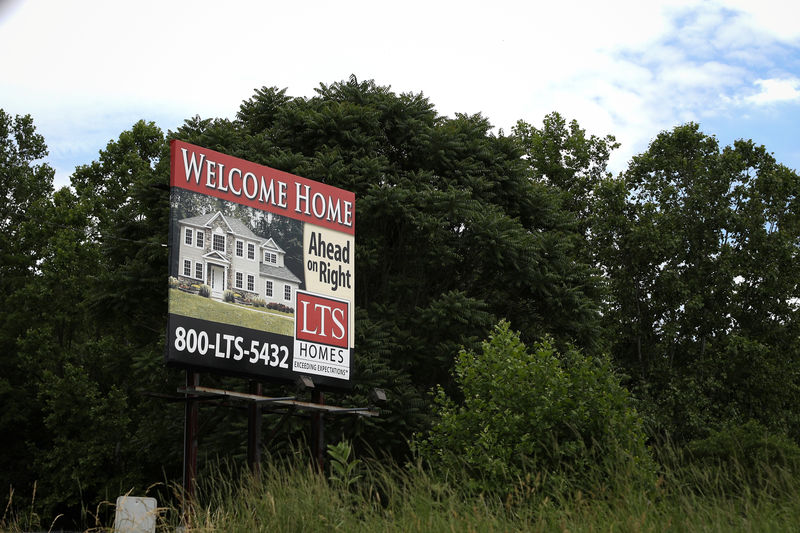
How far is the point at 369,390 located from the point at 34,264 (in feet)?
82.9

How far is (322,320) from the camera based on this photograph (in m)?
17.9

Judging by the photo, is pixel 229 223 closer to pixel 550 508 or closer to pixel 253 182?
pixel 253 182

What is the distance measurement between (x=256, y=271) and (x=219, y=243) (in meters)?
0.94

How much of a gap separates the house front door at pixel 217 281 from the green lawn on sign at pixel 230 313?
0.14m

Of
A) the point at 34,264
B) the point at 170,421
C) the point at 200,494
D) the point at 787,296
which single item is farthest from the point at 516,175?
the point at 34,264

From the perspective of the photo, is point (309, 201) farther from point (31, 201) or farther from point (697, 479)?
point (31, 201)

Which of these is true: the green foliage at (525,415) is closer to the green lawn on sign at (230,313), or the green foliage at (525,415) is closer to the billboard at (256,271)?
the billboard at (256,271)

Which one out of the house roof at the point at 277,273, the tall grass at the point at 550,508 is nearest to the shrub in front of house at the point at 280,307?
the house roof at the point at 277,273

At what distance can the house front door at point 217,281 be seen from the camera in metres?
16.2

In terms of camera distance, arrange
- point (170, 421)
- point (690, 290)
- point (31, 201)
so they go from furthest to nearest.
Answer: point (31, 201)
point (690, 290)
point (170, 421)

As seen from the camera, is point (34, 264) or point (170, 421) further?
point (34, 264)

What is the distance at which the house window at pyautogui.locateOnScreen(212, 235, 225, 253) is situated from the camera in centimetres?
1641

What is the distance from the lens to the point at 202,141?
2559 centimetres

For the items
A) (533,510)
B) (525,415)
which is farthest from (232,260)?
(533,510)
